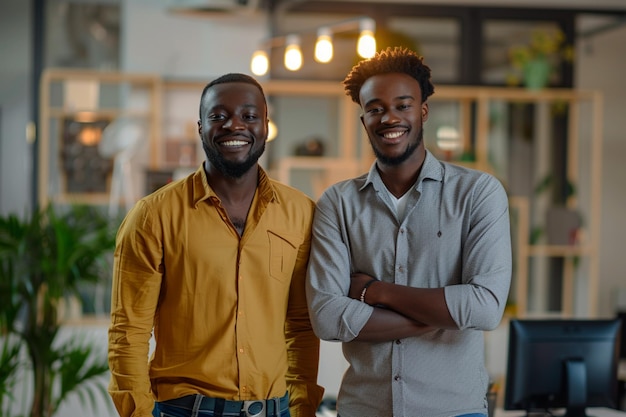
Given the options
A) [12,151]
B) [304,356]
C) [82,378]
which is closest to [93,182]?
[12,151]

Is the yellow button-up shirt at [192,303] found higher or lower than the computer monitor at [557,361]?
higher

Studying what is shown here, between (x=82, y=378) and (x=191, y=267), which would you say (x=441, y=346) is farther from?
(x=82, y=378)

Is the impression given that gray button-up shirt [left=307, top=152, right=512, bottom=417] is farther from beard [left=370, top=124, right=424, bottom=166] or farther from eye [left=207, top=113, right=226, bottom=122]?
eye [left=207, top=113, right=226, bottom=122]

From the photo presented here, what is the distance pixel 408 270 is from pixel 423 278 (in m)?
0.05

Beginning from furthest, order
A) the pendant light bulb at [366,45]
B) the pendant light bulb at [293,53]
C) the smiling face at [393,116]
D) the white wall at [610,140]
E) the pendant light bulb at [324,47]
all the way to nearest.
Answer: the white wall at [610,140]
the pendant light bulb at [293,53]
the pendant light bulb at [324,47]
the pendant light bulb at [366,45]
the smiling face at [393,116]

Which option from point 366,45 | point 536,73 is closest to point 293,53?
point 366,45

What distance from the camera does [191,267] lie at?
7.77 feet

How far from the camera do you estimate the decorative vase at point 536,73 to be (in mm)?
7223

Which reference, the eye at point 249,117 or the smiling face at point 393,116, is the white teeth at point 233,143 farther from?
the smiling face at point 393,116

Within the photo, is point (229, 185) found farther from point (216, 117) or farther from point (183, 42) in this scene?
point (183, 42)

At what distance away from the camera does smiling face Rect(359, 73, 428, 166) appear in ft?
7.79

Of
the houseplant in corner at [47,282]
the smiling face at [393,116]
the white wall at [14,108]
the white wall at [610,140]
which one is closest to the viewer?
the smiling face at [393,116]

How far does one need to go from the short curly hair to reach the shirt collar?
1.25 ft

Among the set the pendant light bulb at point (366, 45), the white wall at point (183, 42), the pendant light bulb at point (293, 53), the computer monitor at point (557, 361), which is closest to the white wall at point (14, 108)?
the white wall at point (183, 42)
